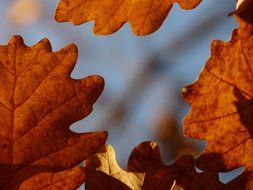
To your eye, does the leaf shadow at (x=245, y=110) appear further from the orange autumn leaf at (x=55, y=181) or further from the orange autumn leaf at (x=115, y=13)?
the orange autumn leaf at (x=55, y=181)

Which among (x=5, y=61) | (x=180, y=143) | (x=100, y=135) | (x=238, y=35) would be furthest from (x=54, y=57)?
(x=180, y=143)

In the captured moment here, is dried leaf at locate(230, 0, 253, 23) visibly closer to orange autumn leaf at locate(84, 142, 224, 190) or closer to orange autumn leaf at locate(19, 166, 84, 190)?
orange autumn leaf at locate(84, 142, 224, 190)

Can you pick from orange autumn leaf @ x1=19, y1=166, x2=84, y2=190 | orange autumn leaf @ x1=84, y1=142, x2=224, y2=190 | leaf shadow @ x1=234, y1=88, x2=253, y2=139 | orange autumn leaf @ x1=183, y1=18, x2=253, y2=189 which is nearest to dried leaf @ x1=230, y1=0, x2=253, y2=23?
orange autumn leaf @ x1=183, y1=18, x2=253, y2=189

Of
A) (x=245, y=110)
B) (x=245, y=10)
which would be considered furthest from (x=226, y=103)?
(x=245, y=10)

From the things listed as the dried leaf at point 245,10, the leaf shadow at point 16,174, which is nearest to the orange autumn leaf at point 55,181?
the leaf shadow at point 16,174

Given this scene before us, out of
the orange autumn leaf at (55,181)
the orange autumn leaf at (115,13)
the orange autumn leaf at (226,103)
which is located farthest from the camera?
the orange autumn leaf at (115,13)
